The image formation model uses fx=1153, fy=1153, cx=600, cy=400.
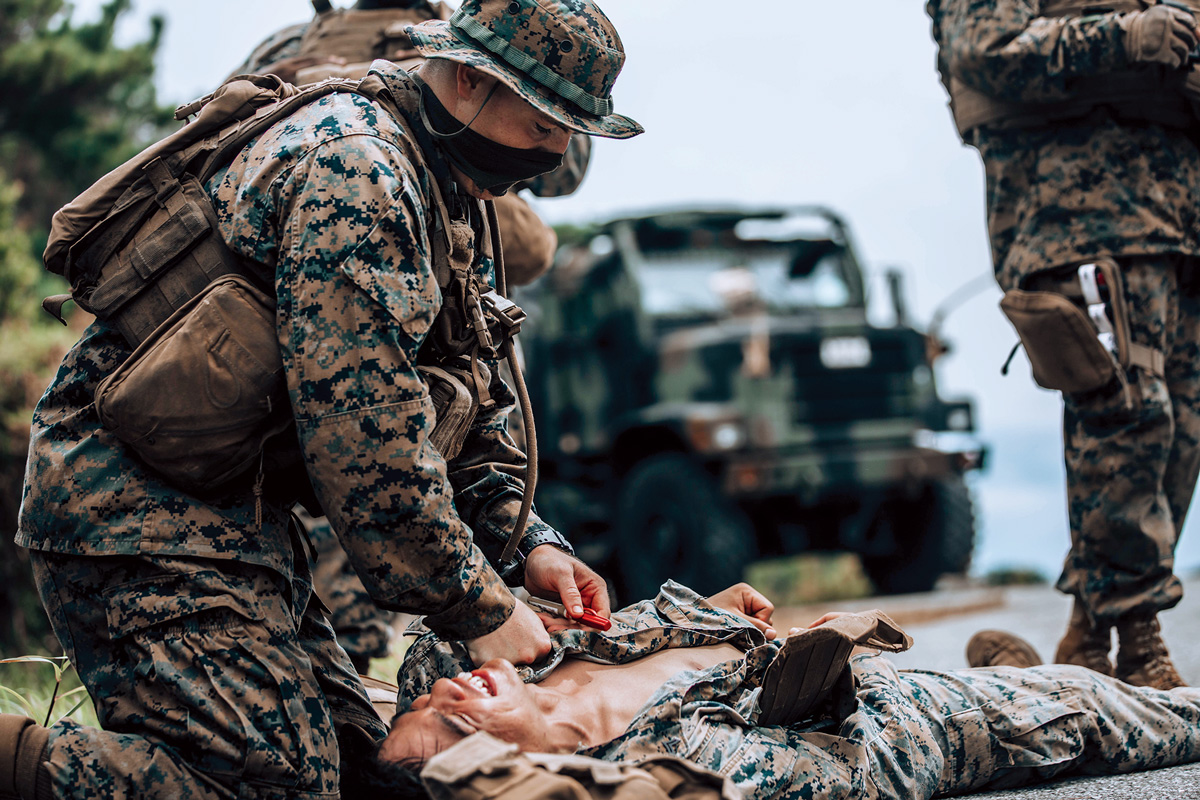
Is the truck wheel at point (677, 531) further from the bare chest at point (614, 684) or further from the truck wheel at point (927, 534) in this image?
the bare chest at point (614, 684)

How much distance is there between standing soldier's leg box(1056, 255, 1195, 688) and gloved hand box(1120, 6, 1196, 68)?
0.56 m

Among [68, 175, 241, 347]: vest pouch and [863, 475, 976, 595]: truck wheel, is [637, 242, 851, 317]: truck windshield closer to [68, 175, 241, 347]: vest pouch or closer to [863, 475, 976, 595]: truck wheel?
[863, 475, 976, 595]: truck wheel

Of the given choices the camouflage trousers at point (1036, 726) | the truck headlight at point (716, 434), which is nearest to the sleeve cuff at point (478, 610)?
the camouflage trousers at point (1036, 726)

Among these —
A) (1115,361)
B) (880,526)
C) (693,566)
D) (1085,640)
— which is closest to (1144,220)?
(1115,361)

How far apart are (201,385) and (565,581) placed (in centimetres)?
85

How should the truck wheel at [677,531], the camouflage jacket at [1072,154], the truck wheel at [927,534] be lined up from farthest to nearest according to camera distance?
the truck wheel at [927,534] → the truck wheel at [677,531] → the camouflage jacket at [1072,154]

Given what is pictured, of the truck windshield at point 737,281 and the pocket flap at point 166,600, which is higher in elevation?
the pocket flap at point 166,600

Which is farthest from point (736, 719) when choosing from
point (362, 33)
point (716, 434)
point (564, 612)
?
point (716, 434)

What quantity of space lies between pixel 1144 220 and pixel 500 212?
1.95 m

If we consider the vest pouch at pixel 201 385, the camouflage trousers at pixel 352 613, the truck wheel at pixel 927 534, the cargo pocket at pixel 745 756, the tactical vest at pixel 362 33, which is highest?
the tactical vest at pixel 362 33

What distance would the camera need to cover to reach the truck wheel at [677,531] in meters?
7.78

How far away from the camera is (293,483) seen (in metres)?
2.28

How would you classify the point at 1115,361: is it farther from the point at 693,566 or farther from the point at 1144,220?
the point at 693,566

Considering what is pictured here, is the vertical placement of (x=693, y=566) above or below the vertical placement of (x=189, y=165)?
below
